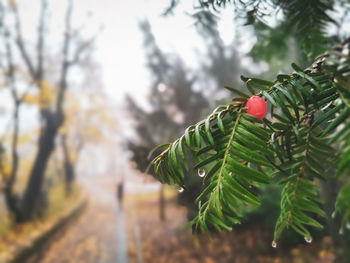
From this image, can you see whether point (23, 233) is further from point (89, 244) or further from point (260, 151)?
point (260, 151)

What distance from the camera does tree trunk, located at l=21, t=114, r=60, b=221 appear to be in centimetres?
990

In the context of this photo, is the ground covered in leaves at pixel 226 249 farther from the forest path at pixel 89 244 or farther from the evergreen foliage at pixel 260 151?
the evergreen foliage at pixel 260 151

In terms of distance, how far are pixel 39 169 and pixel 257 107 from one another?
11.8 metres

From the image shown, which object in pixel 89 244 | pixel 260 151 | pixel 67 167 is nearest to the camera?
pixel 260 151

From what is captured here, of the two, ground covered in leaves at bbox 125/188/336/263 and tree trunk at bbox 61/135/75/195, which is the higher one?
ground covered in leaves at bbox 125/188/336/263

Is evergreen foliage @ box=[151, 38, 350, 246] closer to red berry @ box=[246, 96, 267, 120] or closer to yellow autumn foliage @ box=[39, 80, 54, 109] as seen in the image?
red berry @ box=[246, 96, 267, 120]

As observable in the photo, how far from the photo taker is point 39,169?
34.0 ft

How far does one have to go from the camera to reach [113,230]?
9.73 m

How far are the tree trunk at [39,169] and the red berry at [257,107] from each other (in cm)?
1169

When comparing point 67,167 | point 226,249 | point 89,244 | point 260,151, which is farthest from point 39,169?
point 260,151

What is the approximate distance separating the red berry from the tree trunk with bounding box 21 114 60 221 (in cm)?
1169

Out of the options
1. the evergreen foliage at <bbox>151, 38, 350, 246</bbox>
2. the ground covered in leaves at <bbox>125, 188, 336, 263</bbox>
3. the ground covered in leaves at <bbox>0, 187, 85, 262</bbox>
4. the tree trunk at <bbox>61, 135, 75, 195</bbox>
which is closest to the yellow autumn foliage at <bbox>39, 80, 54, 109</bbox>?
the ground covered in leaves at <bbox>0, 187, 85, 262</bbox>

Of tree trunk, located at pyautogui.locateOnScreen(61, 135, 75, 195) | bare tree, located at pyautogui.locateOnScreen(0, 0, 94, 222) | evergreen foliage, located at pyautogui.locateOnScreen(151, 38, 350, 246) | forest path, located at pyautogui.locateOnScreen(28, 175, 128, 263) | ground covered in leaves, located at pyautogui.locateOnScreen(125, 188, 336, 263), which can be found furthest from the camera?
tree trunk, located at pyautogui.locateOnScreen(61, 135, 75, 195)

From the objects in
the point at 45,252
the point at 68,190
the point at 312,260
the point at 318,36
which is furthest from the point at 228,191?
the point at 68,190
